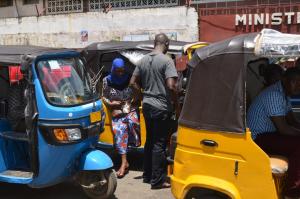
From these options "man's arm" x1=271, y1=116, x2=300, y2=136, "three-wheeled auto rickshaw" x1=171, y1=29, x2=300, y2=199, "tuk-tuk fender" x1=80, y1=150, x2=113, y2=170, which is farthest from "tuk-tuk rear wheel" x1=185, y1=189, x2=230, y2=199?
"tuk-tuk fender" x1=80, y1=150, x2=113, y2=170

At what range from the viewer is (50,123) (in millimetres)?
5008

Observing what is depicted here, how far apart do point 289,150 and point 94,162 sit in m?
2.15

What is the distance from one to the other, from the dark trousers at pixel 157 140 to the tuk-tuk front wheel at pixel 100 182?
663mm

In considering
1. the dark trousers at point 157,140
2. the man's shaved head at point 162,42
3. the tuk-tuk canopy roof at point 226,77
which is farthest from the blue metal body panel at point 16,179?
the man's shaved head at point 162,42

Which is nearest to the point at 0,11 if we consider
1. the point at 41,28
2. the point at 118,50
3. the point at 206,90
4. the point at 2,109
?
the point at 41,28

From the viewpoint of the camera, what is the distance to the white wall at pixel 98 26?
41.8 feet

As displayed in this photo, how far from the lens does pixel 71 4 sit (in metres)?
15.1

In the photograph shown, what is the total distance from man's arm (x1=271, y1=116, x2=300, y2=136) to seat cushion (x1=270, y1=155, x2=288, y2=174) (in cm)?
22

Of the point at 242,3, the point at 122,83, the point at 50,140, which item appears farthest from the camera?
the point at 242,3

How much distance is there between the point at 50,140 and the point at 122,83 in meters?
1.87

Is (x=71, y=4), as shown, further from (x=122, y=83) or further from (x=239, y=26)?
(x=122, y=83)

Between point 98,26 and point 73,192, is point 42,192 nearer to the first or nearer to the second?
point 73,192

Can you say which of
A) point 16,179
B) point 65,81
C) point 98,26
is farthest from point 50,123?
point 98,26

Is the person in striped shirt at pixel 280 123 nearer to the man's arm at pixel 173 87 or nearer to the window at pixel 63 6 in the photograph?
the man's arm at pixel 173 87
